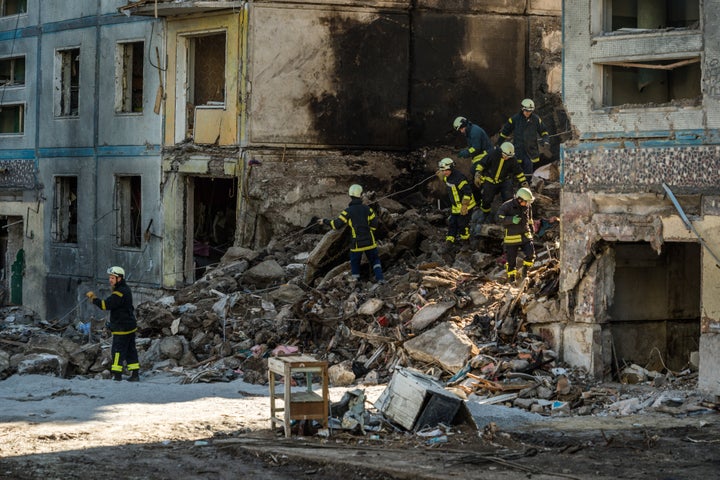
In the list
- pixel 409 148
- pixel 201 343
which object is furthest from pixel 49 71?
pixel 201 343

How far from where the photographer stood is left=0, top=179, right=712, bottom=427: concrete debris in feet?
54.5

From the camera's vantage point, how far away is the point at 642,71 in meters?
17.0

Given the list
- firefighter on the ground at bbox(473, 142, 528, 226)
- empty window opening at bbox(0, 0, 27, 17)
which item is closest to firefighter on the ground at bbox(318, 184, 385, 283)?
firefighter on the ground at bbox(473, 142, 528, 226)

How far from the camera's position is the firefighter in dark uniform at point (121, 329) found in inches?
701

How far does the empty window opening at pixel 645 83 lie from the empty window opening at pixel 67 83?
15.2 meters

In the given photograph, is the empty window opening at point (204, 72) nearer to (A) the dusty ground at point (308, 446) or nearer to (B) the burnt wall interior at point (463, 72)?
Answer: (B) the burnt wall interior at point (463, 72)

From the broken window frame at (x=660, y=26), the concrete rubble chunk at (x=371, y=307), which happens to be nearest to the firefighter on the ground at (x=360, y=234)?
the concrete rubble chunk at (x=371, y=307)

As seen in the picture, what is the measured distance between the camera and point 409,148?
83.5ft

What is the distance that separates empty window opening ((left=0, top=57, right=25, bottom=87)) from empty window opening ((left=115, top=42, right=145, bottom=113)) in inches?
160

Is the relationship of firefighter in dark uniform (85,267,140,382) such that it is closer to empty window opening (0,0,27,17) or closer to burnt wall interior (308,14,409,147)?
burnt wall interior (308,14,409,147)

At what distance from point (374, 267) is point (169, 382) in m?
4.09

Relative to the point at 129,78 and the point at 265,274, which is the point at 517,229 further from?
the point at 129,78

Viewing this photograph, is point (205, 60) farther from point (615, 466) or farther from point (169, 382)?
point (615, 466)

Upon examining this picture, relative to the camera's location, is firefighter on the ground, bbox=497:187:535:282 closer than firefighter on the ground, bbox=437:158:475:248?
Yes
